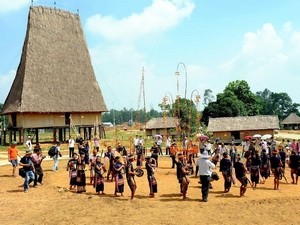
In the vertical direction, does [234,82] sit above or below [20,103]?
above

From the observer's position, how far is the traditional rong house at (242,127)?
5069 centimetres

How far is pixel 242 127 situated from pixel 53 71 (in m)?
25.2

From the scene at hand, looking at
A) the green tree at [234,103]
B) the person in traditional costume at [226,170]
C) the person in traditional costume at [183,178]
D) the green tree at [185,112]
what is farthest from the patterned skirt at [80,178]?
the green tree at [234,103]

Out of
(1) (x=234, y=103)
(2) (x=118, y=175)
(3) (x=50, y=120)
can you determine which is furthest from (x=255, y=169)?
(1) (x=234, y=103)

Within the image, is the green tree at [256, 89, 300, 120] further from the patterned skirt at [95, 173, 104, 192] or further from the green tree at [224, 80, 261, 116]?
the patterned skirt at [95, 173, 104, 192]

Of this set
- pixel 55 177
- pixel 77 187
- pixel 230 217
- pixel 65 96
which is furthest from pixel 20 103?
pixel 230 217

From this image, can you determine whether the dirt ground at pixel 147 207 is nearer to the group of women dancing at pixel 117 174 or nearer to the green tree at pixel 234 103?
the group of women dancing at pixel 117 174

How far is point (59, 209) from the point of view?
13.0 m

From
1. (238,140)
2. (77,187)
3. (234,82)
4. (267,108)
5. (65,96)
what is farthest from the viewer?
(267,108)

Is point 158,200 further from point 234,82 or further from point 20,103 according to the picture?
point 234,82

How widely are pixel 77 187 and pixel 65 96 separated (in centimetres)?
2786

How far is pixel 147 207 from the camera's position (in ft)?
42.9

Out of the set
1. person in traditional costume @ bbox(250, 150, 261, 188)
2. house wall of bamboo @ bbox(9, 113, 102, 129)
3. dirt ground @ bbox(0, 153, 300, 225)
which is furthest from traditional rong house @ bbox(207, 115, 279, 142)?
dirt ground @ bbox(0, 153, 300, 225)

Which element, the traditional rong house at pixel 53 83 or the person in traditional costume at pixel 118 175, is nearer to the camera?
the person in traditional costume at pixel 118 175
